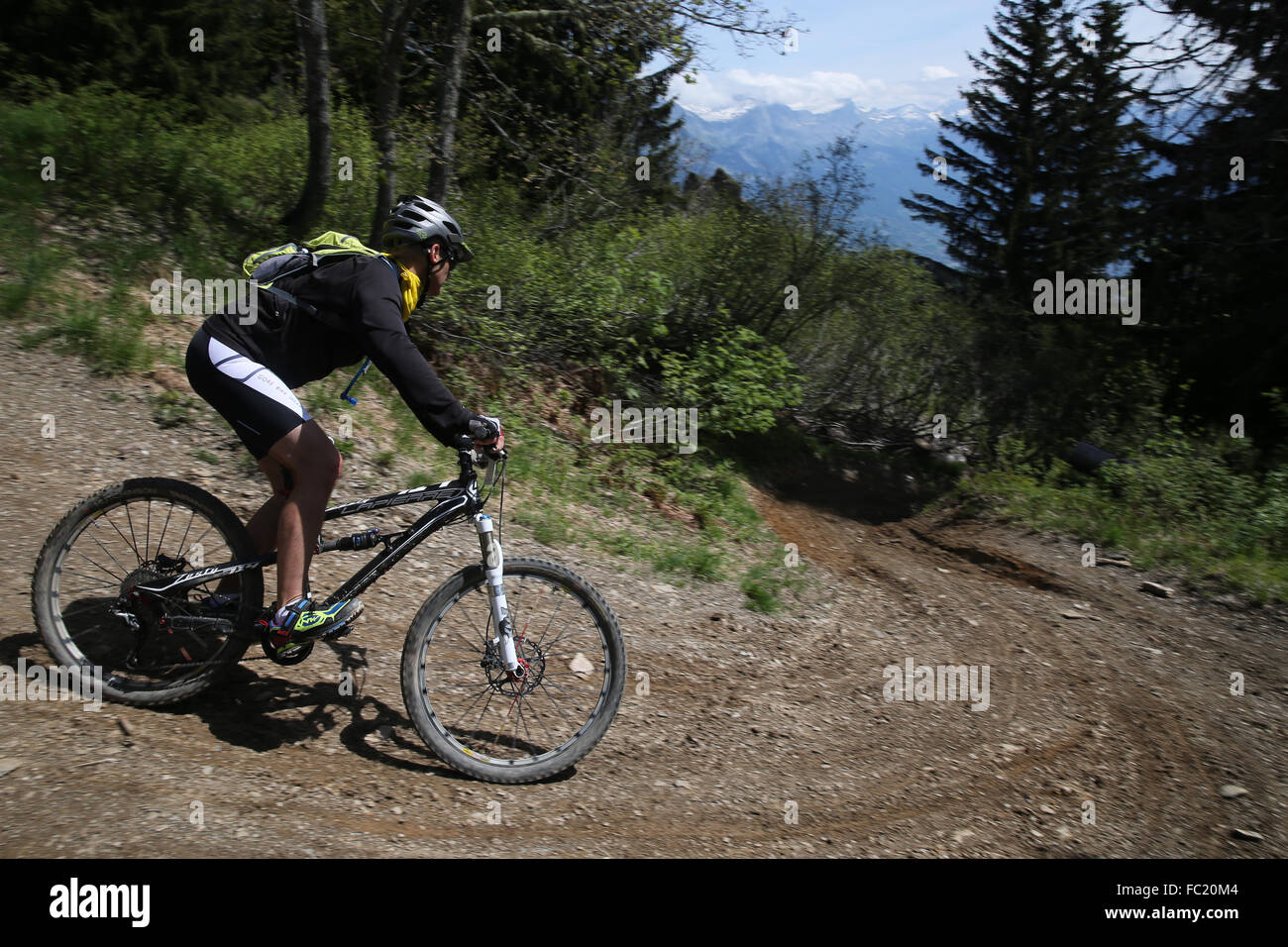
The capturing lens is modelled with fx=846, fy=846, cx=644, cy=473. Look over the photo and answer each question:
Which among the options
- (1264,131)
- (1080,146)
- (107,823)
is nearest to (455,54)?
(107,823)

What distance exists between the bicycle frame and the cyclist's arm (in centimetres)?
20

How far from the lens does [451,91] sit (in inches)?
356

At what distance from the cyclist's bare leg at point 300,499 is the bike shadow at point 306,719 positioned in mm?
618

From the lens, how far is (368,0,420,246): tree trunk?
891cm

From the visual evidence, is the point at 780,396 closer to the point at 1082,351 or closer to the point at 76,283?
the point at 1082,351

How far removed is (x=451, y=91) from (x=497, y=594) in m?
7.26

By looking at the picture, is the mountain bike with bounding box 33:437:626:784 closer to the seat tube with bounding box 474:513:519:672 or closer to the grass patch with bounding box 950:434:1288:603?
the seat tube with bounding box 474:513:519:672

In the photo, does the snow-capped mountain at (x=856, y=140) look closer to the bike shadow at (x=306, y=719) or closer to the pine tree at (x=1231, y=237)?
the pine tree at (x=1231, y=237)

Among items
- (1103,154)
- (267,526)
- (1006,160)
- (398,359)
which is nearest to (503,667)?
(267,526)

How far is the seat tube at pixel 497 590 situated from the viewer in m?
3.61

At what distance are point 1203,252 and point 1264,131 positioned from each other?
2.09m

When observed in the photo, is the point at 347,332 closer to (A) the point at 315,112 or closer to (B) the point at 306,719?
(B) the point at 306,719

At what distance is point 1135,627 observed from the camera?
7.28 meters

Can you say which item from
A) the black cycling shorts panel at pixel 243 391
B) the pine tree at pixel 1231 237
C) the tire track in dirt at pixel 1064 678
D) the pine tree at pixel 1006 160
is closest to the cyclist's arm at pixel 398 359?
the black cycling shorts panel at pixel 243 391
